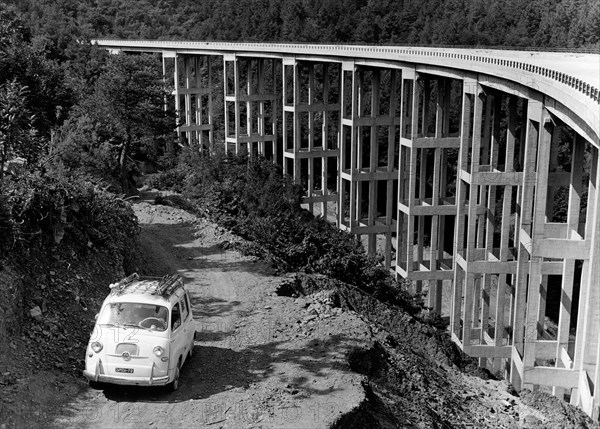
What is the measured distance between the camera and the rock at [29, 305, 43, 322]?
44.4 ft

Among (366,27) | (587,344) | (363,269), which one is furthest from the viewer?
(366,27)

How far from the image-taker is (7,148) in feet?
53.0

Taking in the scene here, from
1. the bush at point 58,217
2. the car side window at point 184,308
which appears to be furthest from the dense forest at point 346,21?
the car side window at point 184,308

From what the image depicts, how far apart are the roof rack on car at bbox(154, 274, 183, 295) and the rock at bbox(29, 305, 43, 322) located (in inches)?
94.4

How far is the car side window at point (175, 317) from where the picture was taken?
12359mm

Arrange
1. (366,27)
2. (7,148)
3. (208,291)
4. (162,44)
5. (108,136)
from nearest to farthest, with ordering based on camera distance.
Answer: (7,148), (208,291), (108,136), (162,44), (366,27)

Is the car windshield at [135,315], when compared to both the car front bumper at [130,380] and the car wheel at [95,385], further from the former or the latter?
the car wheel at [95,385]

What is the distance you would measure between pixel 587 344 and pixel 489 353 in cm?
1133

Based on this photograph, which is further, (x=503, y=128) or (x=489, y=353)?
(x=503, y=128)

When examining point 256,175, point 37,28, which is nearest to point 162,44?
point 37,28

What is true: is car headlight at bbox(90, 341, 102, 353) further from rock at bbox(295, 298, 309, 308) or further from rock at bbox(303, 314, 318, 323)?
rock at bbox(295, 298, 309, 308)

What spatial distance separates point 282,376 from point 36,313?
4.70 metres

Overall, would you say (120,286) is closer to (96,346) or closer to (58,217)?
(96,346)

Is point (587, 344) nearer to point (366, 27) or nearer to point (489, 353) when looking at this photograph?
point (489, 353)
